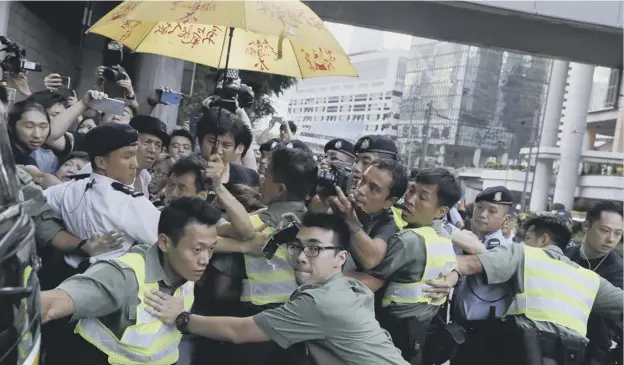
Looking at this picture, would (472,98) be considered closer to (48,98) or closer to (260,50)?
(260,50)

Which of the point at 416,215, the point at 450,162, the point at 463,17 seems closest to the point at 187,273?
the point at 416,215

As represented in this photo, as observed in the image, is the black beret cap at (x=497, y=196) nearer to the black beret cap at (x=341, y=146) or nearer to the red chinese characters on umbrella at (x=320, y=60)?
the black beret cap at (x=341, y=146)

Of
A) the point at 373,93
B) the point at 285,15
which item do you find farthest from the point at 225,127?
the point at 373,93

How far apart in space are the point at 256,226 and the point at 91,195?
743 mm

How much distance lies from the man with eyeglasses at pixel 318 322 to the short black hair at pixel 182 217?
0.25m

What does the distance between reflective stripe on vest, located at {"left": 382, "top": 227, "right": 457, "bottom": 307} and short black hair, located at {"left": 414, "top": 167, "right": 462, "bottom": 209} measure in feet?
0.59

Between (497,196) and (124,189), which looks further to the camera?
(497,196)

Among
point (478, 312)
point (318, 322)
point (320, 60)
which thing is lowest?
point (478, 312)

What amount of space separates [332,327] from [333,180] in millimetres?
769

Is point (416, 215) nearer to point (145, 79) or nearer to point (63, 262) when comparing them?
point (63, 262)

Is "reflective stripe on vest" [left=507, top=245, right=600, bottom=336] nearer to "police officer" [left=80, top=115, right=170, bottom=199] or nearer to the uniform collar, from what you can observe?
the uniform collar

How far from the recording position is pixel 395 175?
327 cm

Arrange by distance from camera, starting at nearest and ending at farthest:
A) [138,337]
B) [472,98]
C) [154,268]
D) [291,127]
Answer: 1. [138,337]
2. [154,268]
3. [291,127]
4. [472,98]

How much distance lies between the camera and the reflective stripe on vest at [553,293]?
142 inches
